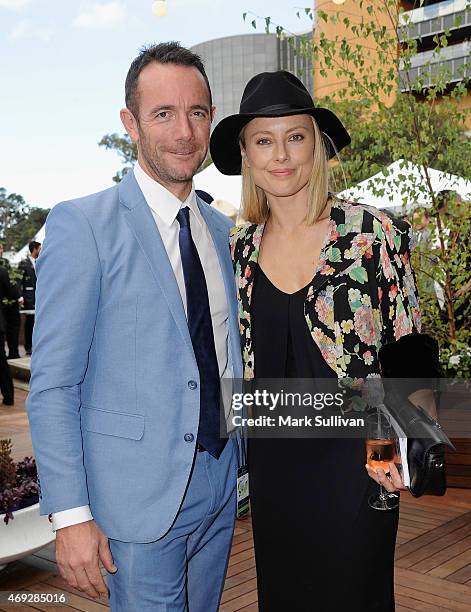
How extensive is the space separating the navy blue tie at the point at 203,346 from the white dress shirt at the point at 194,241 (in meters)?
0.03

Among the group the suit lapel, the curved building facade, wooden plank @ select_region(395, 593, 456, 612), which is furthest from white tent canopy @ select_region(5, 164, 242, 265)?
the curved building facade

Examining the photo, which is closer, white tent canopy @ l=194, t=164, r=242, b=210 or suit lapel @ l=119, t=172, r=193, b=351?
suit lapel @ l=119, t=172, r=193, b=351

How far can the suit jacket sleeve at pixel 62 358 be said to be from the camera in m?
1.91

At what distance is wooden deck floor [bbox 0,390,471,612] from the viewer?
3.73 metres

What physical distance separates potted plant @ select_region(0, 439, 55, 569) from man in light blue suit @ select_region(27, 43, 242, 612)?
2.07 meters

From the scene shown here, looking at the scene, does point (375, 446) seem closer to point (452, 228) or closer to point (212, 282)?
point (212, 282)

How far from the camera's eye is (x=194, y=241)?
7.50 feet

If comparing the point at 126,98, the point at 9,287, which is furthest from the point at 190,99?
the point at 9,287

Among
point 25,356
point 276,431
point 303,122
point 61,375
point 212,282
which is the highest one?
point 303,122

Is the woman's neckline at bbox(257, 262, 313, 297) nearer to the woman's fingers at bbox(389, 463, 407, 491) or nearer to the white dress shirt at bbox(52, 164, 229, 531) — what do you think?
the white dress shirt at bbox(52, 164, 229, 531)

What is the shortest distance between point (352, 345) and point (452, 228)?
3.94 m

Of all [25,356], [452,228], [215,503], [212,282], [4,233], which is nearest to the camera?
[215,503]

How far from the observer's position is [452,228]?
227 inches

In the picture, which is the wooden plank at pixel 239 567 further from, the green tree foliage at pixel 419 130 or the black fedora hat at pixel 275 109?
the black fedora hat at pixel 275 109
